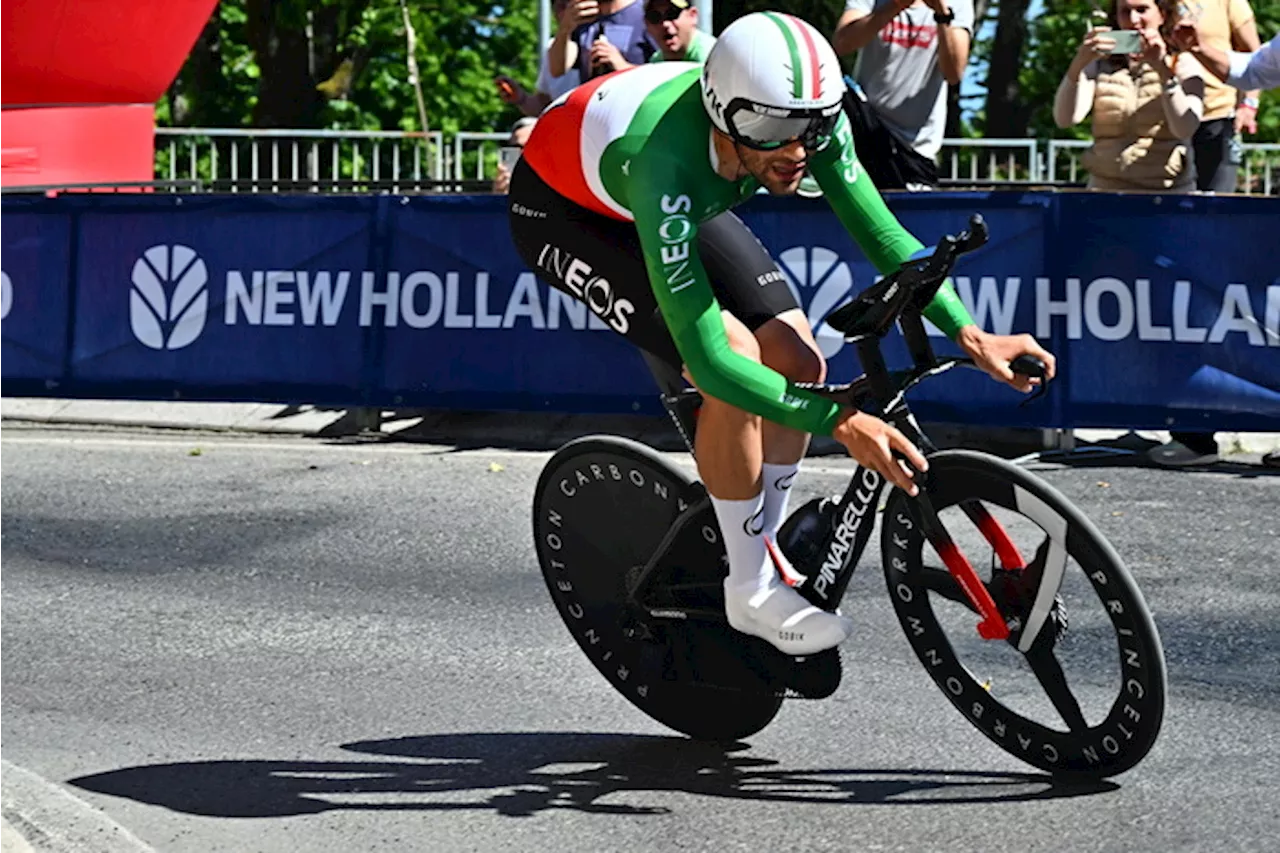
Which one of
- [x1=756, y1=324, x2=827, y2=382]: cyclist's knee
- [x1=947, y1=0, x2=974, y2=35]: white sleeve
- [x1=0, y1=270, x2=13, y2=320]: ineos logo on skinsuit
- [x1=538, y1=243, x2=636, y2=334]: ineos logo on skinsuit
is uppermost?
[x1=947, y1=0, x2=974, y2=35]: white sleeve

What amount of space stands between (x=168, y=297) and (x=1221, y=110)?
5590 mm

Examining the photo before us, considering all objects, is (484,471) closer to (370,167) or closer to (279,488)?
(279,488)

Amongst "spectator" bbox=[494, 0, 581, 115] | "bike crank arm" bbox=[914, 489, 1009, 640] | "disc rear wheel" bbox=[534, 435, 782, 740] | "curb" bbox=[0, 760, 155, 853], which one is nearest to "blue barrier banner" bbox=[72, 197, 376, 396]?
"spectator" bbox=[494, 0, 581, 115]

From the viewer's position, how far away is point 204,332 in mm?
12062

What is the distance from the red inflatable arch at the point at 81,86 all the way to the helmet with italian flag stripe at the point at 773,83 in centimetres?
1221

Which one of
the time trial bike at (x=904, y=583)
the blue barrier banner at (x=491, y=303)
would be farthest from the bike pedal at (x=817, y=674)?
the blue barrier banner at (x=491, y=303)

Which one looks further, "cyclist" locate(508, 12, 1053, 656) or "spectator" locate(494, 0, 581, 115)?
"spectator" locate(494, 0, 581, 115)

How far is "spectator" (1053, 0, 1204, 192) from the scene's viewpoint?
35.9ft

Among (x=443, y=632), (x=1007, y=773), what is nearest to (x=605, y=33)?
(x=443, y=632)

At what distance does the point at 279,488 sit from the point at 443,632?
309 cm

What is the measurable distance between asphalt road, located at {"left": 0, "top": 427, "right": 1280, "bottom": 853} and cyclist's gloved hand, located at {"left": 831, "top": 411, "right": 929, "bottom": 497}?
856 millimetres

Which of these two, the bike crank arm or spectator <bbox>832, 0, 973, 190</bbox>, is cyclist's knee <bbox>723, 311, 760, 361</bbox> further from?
spectator <bbox>832, 0, 973, 190</bbox>

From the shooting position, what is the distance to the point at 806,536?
18.0 feet

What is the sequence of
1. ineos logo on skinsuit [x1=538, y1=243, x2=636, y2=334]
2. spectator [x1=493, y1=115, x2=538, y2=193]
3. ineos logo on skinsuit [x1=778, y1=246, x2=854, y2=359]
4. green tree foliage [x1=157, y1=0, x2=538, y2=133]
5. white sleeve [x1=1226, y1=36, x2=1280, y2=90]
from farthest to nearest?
green tree foliage [x1=157, y1=0, x2=538, y2=133] < spectator [x1=493, y1=115, x2=538, y2=193] < ineos logo on skinsuit [x1=778, y1=246, x2=854, y2=359] < white sleeve [x1=1226, y1=36, x2=1280, y2=90] < ineos logo on skinsuit [x1=538, y1=243, x2=636, y2=334]
